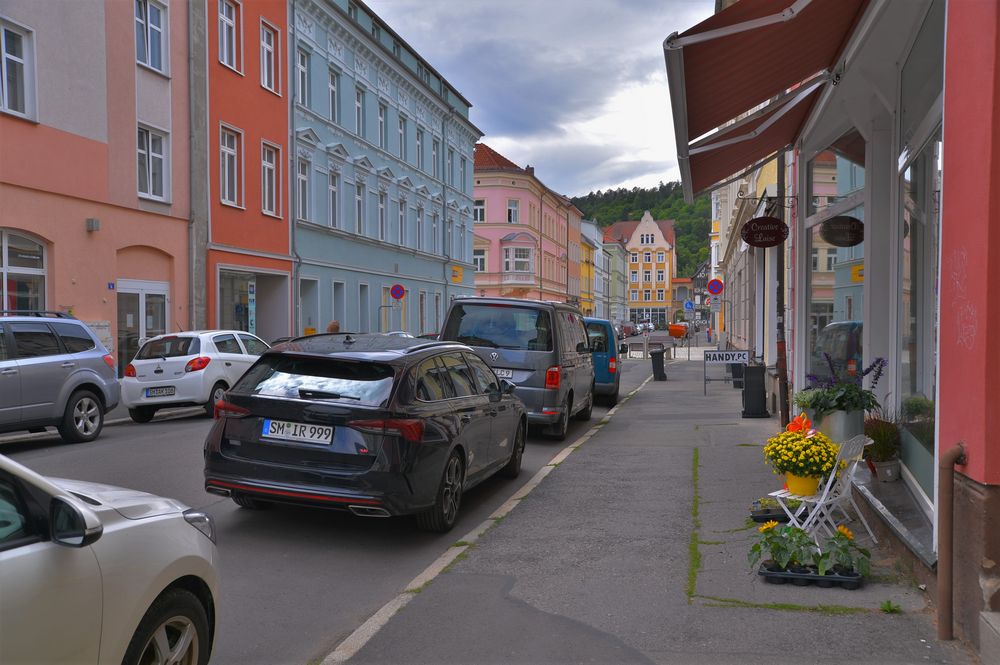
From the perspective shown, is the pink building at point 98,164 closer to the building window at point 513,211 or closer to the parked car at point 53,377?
the parked car at point 53,377

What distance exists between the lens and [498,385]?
942cm

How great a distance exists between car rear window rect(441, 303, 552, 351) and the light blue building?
17.7 metres

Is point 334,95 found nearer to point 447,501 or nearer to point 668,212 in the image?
point 447,501

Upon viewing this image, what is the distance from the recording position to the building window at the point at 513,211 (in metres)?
67.9

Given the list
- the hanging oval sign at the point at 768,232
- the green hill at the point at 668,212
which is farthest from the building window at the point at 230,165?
the green hill at the point at 668,212

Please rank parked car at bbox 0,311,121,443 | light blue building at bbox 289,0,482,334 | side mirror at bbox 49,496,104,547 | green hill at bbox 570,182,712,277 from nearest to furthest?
1. side mirror at bbox 49,496,104,547
2. parked car at bbox 0,311,121,443
3. light blue building at bbox 289,0,482,334
4. green hill at bbox 570,182,712,277

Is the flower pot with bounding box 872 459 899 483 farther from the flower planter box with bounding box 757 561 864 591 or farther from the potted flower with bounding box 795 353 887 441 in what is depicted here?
the flower planter box with bounding box 757 561 864 591

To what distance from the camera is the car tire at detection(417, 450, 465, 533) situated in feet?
23.6

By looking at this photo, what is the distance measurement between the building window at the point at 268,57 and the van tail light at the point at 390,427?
2276cm

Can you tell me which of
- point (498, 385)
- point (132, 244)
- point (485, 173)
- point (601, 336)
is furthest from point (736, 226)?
point (485, 173)

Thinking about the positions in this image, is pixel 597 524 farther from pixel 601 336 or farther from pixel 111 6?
pixel 111 6

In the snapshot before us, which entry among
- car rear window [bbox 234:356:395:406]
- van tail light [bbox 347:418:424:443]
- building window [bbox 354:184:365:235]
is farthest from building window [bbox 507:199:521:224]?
van tail light [bbox 347:418:424:443]

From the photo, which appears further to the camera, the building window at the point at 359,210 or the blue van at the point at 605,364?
the building window at the point at 359,210

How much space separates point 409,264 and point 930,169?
35.5 metres
